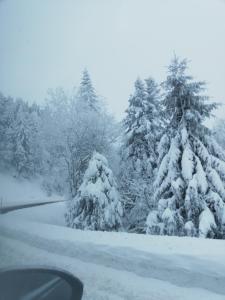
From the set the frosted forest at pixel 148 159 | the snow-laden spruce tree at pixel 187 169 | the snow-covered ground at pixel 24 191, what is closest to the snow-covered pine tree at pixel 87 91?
the frosted forest at pixel 148 159

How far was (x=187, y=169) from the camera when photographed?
1067cm

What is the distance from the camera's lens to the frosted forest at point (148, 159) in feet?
34.9

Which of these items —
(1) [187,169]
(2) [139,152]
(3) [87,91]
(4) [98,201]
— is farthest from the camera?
(3) [87,91]

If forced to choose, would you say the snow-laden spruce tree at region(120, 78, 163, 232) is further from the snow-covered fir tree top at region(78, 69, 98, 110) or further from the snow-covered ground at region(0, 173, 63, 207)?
the snow-covered ground at region(0, 173, 63, 207)

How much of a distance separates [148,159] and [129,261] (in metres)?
11.2

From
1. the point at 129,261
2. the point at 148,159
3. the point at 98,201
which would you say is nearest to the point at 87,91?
the point at 148,159

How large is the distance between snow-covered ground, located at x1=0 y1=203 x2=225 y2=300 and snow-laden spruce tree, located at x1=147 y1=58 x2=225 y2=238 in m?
3.19

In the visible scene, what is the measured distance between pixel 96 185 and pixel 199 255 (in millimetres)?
9196

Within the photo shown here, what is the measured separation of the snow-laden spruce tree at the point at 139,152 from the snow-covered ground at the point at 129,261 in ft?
25.6

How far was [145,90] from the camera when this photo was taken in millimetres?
18891

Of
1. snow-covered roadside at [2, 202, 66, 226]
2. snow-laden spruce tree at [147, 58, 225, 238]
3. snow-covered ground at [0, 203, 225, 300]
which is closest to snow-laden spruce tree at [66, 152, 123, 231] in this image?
snow-covered roadside at [2, 202, 66, 226]

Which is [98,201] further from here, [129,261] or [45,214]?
[129,261]

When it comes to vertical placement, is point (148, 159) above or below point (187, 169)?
A: above

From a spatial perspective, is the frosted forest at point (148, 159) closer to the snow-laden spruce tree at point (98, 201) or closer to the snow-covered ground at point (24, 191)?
the snow-laden spruce tree at point (98, 201)
